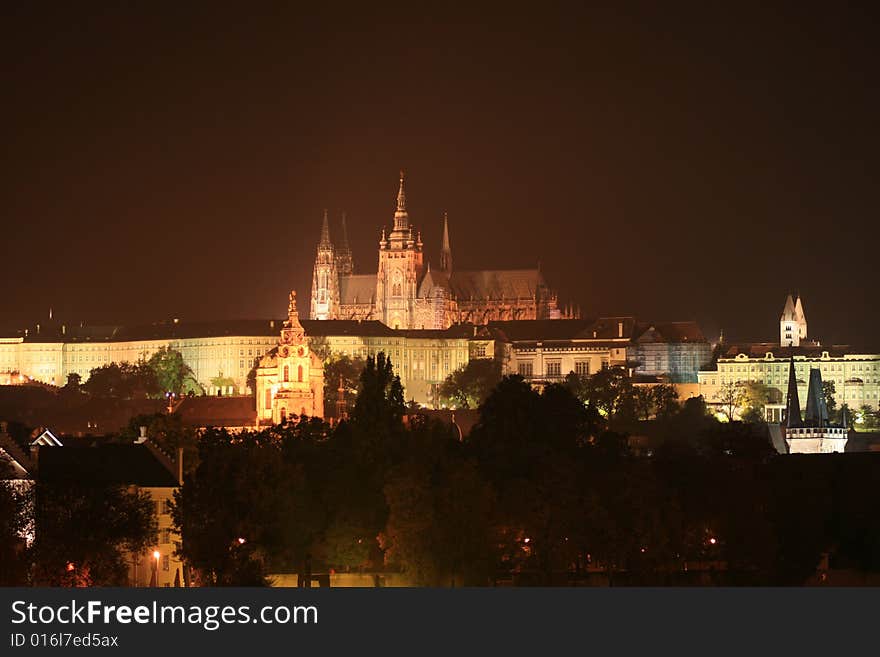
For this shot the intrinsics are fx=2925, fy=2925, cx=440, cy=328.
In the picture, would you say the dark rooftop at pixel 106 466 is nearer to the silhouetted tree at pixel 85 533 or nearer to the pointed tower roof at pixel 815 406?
the silhouetted tree at pixel 85 533

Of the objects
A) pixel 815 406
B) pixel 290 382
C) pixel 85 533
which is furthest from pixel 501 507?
pixel 815 406

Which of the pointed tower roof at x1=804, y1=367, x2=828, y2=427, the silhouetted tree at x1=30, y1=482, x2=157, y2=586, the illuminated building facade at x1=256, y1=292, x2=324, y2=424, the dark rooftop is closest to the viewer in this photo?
the silhouetted tree at x1=30, y1=482, x2=157, y2=586

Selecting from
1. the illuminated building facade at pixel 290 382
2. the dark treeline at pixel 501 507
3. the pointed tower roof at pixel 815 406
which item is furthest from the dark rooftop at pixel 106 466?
the pointed tower roof at pixel 815 406

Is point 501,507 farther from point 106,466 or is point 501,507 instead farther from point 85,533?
point 85,533

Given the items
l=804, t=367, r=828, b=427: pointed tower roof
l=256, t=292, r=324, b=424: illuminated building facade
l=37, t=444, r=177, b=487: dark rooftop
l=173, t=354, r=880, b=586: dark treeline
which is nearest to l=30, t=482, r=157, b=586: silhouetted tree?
l=173, t=354, r=880, b=586: dark treeline

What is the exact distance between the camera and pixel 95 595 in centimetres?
6038

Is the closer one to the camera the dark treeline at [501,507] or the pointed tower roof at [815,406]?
the dark treeline at [501,507]

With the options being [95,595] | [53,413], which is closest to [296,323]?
[53,413]

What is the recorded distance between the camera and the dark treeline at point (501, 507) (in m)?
77.9

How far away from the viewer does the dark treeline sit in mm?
77875

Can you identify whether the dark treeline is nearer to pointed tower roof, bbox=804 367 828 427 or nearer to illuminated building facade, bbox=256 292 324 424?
illuminated building facade, bbox=256 292 324 424

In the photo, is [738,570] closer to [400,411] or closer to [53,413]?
[400,411]

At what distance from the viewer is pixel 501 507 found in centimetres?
8431

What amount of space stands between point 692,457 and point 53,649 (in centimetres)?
5664
